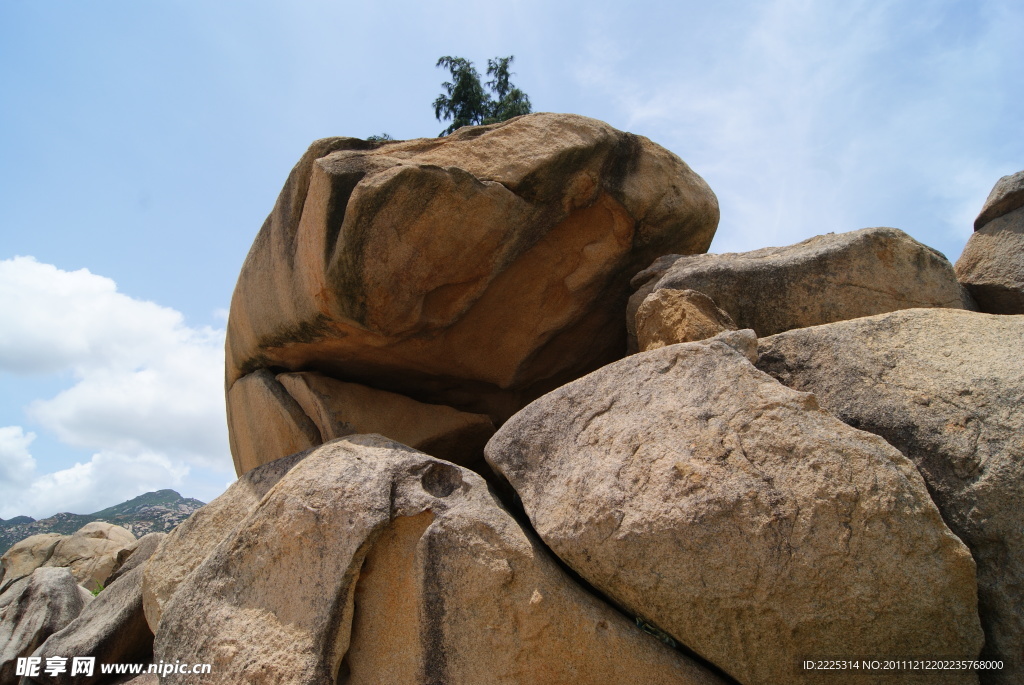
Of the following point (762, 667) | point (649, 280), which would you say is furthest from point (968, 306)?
point (762, 667)

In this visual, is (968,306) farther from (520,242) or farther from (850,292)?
(520,242)

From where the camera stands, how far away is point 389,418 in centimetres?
525

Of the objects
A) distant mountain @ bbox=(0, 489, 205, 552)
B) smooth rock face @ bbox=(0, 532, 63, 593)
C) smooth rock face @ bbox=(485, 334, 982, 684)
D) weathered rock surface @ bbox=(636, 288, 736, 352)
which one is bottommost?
smooth rock face @ bbox=(485, 334, 982, 684)

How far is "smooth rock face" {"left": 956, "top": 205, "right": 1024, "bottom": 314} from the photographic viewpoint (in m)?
4.18

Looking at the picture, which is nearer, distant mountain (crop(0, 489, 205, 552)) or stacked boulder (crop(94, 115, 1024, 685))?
stacked boulder (crop(94, 115, 1024, 685))

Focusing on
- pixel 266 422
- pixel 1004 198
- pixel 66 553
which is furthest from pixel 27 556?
pixel 1004 198

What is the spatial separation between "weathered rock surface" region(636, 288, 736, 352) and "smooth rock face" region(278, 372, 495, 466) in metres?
1.70

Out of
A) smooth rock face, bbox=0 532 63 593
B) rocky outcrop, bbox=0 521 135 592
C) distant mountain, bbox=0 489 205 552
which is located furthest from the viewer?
distant mountain, bbox=0 489 205 552

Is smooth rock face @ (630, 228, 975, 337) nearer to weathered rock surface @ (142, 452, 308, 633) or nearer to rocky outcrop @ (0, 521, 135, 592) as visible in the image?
weathered rock surface @ (142, 452, 308, 633)

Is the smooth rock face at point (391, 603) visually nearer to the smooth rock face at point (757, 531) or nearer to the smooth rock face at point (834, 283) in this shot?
the smooth rock face at point (757, 531)

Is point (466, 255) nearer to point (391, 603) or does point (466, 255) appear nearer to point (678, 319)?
point (678, 319)

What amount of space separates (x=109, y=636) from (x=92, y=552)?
643cm

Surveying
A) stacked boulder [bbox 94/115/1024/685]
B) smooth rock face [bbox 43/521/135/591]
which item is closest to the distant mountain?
smooth rock face [bbox 43/521/135/591]

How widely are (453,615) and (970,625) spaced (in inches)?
74.5
